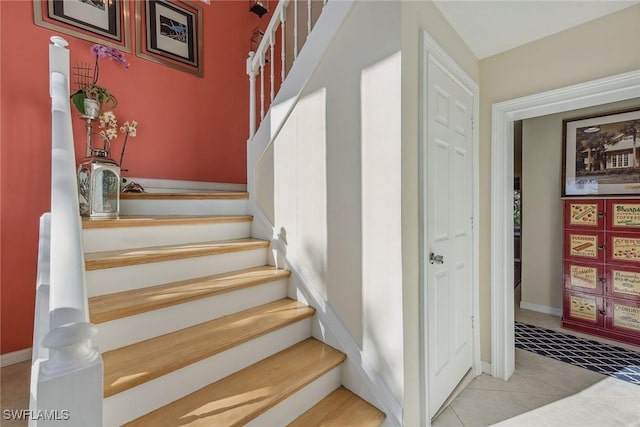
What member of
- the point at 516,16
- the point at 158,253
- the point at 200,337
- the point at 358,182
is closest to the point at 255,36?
the point at 516,16

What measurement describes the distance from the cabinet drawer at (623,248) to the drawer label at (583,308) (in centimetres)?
46

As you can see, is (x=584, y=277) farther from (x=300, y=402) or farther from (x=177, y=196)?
(x=177, y=196)

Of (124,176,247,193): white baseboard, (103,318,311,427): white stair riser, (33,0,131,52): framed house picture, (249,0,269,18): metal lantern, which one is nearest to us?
(103,318,311,427): white stair riser

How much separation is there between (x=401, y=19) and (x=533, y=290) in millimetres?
3739

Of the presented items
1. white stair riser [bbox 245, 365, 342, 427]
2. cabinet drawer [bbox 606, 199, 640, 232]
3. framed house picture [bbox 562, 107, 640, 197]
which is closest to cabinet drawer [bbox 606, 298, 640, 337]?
cabinet drawer [bbox 606, 199, 640, 232]

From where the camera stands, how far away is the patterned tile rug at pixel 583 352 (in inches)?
88.7

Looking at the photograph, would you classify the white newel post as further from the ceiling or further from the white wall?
the ceiling

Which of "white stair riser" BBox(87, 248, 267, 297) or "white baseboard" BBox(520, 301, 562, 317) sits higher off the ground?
"white stair riser" BBox(87, 248, 267, 297)

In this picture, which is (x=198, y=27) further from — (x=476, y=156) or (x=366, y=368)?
(x=366, y=368)

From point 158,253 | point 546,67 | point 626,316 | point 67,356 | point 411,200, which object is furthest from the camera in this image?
point 626,316

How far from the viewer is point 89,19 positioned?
241 cm

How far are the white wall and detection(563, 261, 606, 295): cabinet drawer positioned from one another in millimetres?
2895

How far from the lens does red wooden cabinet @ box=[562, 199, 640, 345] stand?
2.74 meters

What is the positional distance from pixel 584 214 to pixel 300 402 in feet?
11.4
